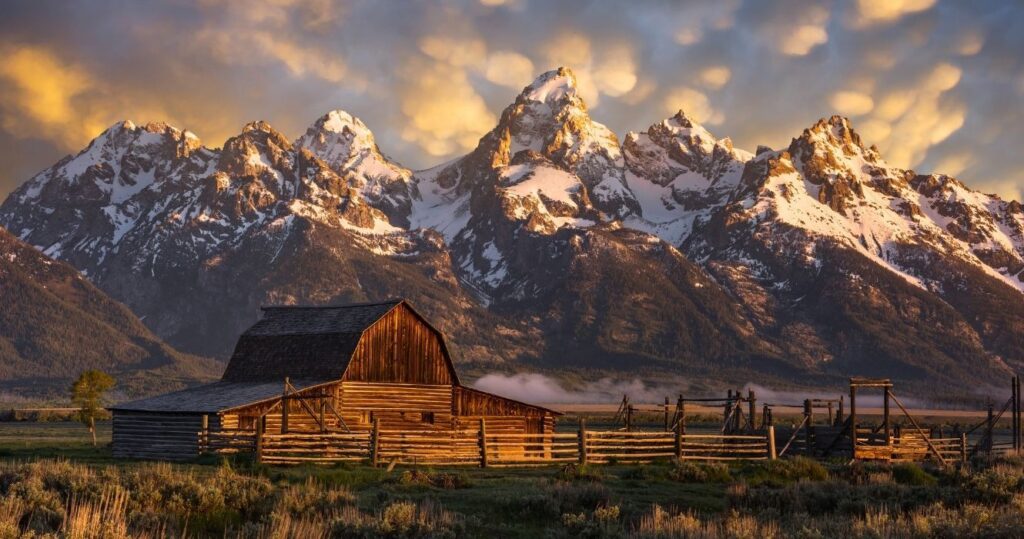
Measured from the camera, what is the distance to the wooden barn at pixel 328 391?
46.1 metres

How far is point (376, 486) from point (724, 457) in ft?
61.1

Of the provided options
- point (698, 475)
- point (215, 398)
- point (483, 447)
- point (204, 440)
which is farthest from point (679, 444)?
point (215, 398)

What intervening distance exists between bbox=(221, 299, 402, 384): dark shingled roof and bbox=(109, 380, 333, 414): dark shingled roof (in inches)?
43.6

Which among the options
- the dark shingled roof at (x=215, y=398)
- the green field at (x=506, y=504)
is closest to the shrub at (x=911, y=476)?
the green field at (x=506, y=504)

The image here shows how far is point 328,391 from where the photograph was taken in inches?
1971

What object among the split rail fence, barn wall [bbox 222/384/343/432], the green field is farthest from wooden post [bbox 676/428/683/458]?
barn wall [bbox 222/384/343/432]

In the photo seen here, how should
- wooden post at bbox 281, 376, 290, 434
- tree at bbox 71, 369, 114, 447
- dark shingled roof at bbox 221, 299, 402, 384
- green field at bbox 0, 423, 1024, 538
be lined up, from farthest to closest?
tree at bbox 71, 369, 114, 447, dark shingled roof at bbox 221, 299, 402, 384, wooden post at bbox 281, 376, 290, 434, green field at bbox 0, 423, 1024, 538

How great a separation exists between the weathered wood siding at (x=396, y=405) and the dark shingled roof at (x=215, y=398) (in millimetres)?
1672

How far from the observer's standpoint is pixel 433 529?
19.3 meters

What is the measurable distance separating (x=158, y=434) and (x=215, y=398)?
111 inches

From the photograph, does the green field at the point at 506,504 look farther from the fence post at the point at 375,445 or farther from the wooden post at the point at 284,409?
the wooden post at the point at 284,409

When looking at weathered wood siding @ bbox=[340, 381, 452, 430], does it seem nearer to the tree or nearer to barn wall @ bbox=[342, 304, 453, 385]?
barn wall @ bbox=[342, 304, 453, 385]

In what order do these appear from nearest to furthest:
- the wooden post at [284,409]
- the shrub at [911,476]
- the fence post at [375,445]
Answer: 1. the shrub at [911,476]
2. the fence post at [375,445]
3. the wooden post at [284,409]

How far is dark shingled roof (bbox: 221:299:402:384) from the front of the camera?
52219 mm
